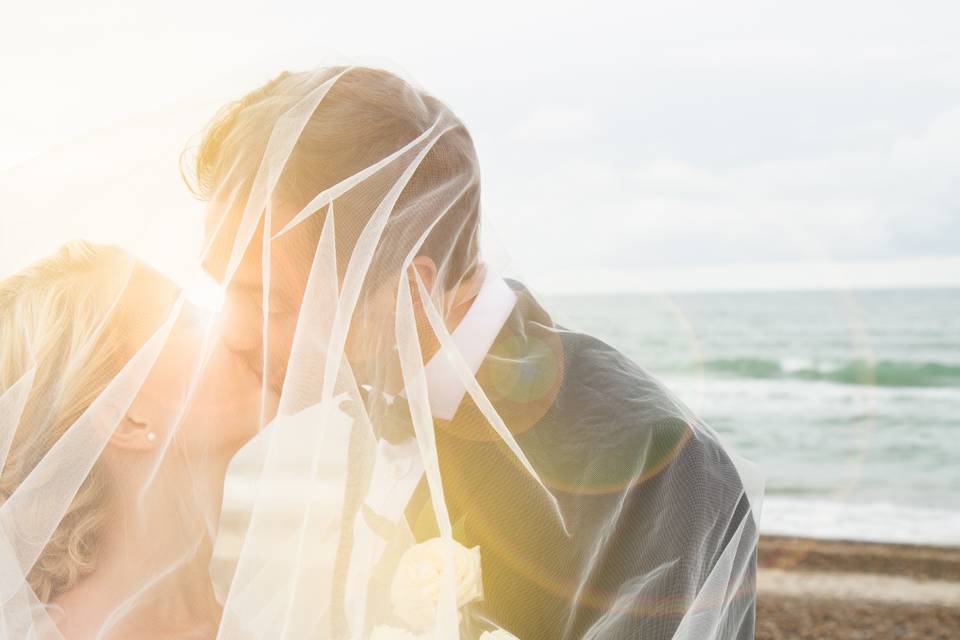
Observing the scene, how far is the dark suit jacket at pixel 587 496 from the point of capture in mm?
1730

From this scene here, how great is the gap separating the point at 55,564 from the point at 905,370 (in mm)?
26059

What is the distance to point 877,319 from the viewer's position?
114 ft

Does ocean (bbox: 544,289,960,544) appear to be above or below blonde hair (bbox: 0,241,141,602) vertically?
below

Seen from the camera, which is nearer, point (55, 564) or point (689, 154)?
point (55, 564)

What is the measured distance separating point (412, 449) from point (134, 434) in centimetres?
79

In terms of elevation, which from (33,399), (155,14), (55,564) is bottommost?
(55,564)

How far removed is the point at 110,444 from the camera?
85.6 inches

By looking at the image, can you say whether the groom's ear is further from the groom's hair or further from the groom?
the groom's hair

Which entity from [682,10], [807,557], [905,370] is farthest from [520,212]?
[682,10]

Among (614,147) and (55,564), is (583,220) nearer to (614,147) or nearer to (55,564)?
(614,147)

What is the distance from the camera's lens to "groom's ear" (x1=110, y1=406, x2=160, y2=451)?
213cm

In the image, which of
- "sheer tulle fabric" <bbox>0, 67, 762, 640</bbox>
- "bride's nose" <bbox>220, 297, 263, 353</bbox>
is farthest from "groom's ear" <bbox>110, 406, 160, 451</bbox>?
"bride's nose" <bbox>220, 297, 263, 353</bbox>

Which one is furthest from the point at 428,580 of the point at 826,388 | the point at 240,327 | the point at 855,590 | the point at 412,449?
the point at 826,388

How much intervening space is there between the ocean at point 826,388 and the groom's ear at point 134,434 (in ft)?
3.45
